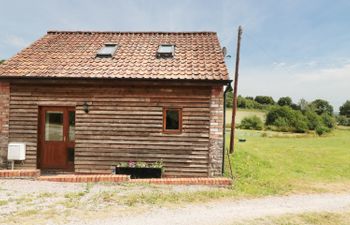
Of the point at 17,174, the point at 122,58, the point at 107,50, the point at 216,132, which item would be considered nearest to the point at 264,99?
the point at 107,50

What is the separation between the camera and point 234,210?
7.81 metres

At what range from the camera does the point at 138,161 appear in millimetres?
11867

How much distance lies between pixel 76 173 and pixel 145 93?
4.07 meters

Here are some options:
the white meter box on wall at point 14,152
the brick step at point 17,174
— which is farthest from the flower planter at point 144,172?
the white meter box on wall at point 14,152

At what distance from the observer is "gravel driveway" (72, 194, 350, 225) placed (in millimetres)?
6836

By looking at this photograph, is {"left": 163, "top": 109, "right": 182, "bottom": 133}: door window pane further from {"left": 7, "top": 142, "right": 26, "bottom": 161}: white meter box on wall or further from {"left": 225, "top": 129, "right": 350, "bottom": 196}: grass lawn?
{"left": 7, "top": 142, "right": 26, "bottom": 161}: white meter box on wall

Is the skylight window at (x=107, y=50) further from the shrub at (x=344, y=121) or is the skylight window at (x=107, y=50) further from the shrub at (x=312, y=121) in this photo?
the shrub at (x=344, y=121)

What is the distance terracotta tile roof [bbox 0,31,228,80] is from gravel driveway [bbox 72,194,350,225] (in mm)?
4813

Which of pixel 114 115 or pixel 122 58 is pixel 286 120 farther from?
pixel 114 115

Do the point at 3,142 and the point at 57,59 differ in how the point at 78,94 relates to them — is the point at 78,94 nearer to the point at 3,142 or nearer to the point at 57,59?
the point at 57,59

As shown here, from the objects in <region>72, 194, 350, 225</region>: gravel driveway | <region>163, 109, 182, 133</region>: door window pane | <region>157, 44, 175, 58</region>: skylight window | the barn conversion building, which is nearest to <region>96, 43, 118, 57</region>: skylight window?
the barn conversion building

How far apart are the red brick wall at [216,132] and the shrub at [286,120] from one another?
3791 centimetres

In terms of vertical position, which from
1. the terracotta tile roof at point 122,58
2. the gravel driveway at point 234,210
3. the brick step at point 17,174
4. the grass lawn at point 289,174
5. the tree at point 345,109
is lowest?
the gravel driveway at point 234,210

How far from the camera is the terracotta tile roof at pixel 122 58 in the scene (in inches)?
468
